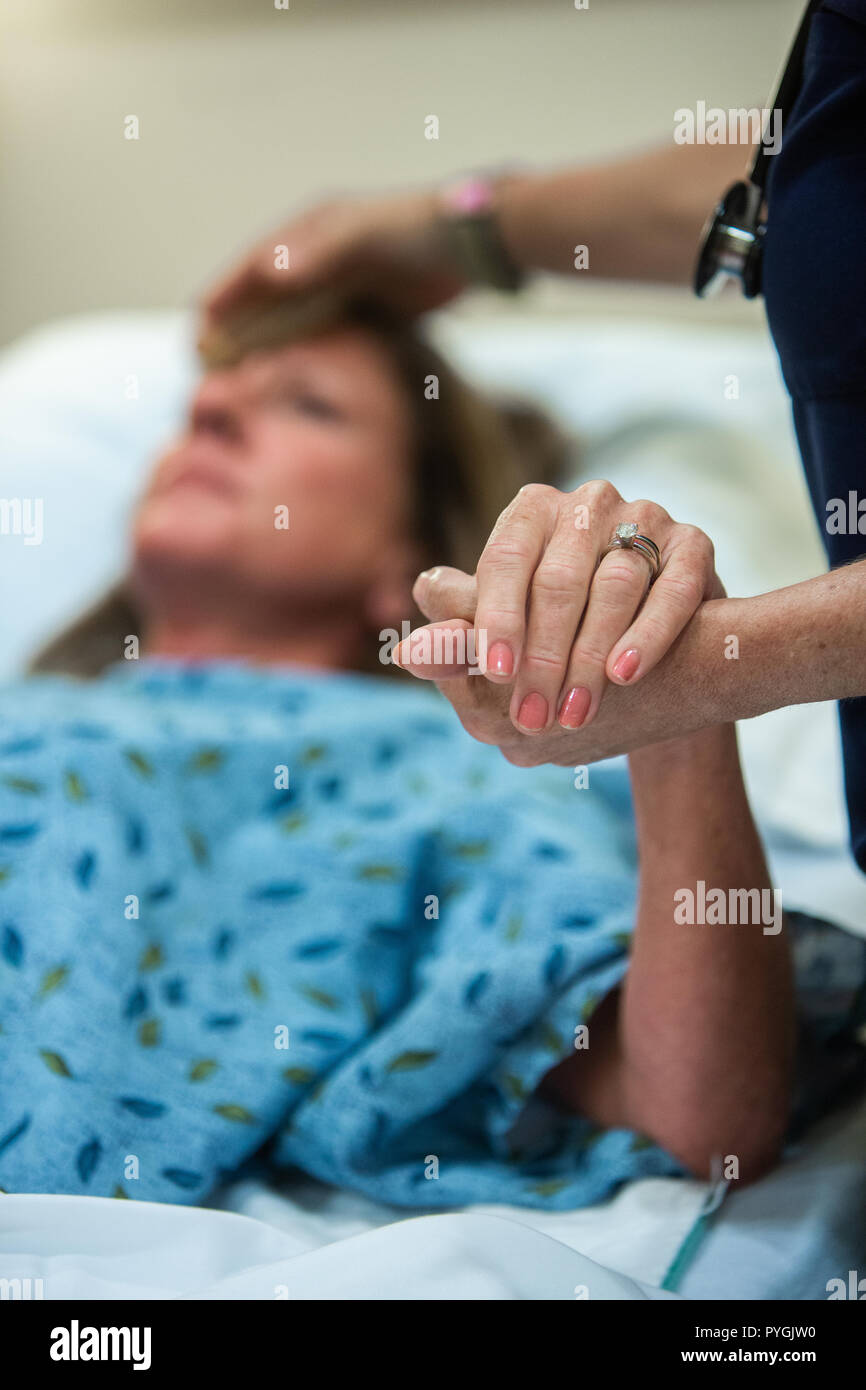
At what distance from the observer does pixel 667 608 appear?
1.54 ft

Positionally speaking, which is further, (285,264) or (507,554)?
(285,264)

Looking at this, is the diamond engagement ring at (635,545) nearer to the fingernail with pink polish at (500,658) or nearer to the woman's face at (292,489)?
the fingernail with pink polish at (500,658)

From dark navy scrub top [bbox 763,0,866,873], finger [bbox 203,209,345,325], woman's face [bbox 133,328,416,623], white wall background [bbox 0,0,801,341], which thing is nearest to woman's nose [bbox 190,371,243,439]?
woman's face [bbox 133,328,416,623]

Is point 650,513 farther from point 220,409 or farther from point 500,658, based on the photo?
point 220,409

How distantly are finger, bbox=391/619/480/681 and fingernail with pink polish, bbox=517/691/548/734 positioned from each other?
25 mm

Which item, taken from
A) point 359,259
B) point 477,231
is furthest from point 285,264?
point 477,231

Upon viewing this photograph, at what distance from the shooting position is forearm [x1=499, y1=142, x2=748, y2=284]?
1.02 m

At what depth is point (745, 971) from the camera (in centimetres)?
63

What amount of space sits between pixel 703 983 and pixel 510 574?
27 centimetres

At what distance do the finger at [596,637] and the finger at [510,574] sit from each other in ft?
0.08

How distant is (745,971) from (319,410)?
0.73 m

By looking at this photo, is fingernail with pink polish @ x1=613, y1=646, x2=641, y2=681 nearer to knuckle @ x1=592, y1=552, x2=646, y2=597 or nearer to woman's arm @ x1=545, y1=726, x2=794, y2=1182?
knuckle @ x1=592, y1=552, x2=646, y2=597

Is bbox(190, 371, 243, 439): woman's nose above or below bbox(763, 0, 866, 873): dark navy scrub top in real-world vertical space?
above
